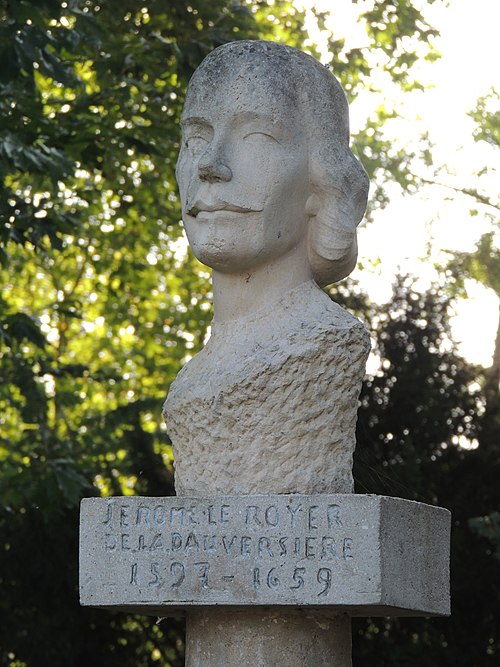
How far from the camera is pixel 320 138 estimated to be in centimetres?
659

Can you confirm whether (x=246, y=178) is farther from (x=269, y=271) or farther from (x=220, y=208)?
(x=269, y=271)

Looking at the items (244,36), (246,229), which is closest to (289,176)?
(246,229)

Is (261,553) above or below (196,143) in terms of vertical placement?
below

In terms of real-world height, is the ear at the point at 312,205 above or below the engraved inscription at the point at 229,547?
above

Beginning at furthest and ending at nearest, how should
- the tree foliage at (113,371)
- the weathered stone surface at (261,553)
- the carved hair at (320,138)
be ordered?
A: 1. the tree foliage at (113,371)
2. the carved hair at (320,138)
3. the weathered stone surface at (261,553)

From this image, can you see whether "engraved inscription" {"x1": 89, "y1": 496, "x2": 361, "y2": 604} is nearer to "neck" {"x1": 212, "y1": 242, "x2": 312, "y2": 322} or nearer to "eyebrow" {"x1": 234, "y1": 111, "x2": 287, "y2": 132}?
"neck" {"x1": 212, "y1": 242, "x2": 312, "y2": 322}

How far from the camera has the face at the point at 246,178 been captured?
6.39 metres

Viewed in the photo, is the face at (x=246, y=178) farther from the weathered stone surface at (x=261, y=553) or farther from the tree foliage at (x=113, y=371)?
the tree foliage at (x=113, y=371)

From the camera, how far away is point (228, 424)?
6305 mm

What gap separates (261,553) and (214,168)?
167cm

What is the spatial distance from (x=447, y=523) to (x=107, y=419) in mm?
6001

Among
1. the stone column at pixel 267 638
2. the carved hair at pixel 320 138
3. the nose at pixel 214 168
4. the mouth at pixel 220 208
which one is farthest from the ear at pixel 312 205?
the stone column at pixel 267 638

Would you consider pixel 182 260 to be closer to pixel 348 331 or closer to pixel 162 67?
pixel 162 67

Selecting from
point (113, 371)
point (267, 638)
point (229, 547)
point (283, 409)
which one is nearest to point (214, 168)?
point (283, 409)
